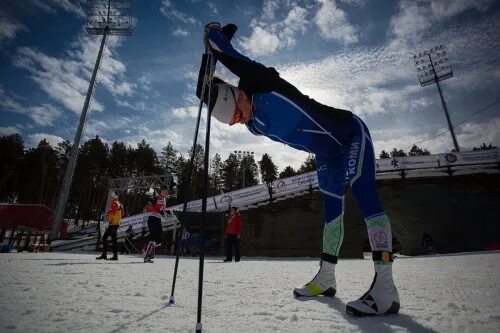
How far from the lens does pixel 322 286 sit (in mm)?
2314

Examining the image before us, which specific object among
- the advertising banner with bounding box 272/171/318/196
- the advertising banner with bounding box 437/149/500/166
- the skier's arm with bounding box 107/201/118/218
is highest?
the advertising banner with bounding box 437/149/500/166

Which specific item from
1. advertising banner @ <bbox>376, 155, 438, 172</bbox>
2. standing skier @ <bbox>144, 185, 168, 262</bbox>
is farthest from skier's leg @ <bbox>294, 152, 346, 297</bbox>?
advertising banner @ <bbox>376, 155, 438, 172</bbox>

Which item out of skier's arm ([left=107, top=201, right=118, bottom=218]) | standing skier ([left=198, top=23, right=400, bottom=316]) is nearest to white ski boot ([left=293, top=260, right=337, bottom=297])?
standing skier ([left=198, top=23, right=400, bottom=316])

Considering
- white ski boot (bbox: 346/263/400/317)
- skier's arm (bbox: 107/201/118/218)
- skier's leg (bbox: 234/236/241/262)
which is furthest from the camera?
skier's leg (bbox: 234/236/241/262)

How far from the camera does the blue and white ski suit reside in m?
2.10

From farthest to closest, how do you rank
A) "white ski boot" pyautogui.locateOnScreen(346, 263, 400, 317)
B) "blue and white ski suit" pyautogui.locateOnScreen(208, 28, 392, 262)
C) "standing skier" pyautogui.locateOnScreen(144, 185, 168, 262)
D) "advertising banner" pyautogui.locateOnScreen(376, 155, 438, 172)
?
"advertising banner" pyautogui.locateOnScreen(376, 155, 438, 172) → "standing skier" pyautogui.locateOnScreen(144, 185, 168, 262) → "blue and white ski suit" pyautogui.locateOnScreen(208, 28, 392, 262) → "white ski boot" pyautogui.locateOnScreen(346, 263, 400, 317)

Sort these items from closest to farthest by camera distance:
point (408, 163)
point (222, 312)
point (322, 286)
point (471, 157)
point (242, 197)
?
Answer: point (222, 312)
point (322, 286)
point (242, 197)
point (408, 163)
point (471, 157)

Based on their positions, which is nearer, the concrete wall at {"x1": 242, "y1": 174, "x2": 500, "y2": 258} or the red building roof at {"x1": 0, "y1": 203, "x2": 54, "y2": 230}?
the concrete wall at {"x1": 242, "y1": 174, "x2": 500, "y2": 258}

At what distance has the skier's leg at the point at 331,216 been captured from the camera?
2.37m

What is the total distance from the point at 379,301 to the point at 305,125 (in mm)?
1444

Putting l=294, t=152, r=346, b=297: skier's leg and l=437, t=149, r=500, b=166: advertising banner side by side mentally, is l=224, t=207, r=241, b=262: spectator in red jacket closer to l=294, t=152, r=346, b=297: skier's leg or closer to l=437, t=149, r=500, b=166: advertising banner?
l=294, t=152, r=346, b=297: skier's leg

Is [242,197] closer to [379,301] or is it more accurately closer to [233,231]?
[233,231]

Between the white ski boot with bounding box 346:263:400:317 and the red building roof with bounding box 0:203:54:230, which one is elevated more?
the red building roof with bounding box 0:203:54:230

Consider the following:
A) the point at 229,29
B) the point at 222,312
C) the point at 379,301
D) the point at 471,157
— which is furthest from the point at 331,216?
the point at 471,157
